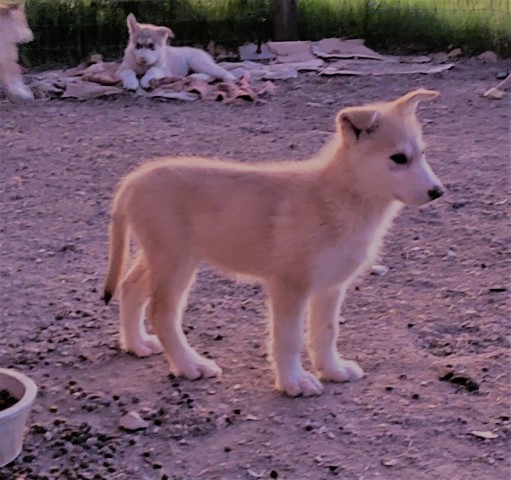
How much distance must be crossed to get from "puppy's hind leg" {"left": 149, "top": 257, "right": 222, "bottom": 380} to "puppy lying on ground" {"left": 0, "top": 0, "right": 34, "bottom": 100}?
251 inches

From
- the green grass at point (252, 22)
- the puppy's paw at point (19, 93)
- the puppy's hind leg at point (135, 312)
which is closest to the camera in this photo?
the puppy's hind leg at point (135, 312)

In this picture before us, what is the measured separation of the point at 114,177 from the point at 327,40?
578 centimetres

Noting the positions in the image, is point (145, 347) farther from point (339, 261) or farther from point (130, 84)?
point (130, 84)

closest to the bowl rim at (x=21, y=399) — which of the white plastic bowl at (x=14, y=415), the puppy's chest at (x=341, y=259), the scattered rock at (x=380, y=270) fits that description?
the white plastic bowl at (x=14, y=415)

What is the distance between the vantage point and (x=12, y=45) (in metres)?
10.3

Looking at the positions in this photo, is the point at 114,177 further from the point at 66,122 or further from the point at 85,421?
the point at 85,421

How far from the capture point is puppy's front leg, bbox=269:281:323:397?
345cm

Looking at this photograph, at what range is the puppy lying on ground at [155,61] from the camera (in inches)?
394

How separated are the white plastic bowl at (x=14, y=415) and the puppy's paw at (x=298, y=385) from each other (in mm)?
954

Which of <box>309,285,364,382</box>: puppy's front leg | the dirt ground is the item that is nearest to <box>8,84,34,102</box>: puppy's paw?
the dirt ground

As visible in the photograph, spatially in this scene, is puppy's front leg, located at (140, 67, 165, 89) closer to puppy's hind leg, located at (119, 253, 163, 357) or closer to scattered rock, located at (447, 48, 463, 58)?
scattered rock, located at (447, 48, 463, 58)

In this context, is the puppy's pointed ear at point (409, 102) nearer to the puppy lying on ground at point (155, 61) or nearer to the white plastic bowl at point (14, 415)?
the white plastic bowl at point (14, 415)

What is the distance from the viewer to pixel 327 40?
38.2ft

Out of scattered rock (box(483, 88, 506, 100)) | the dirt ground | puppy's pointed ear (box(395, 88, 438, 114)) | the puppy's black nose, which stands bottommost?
the dirt ground
